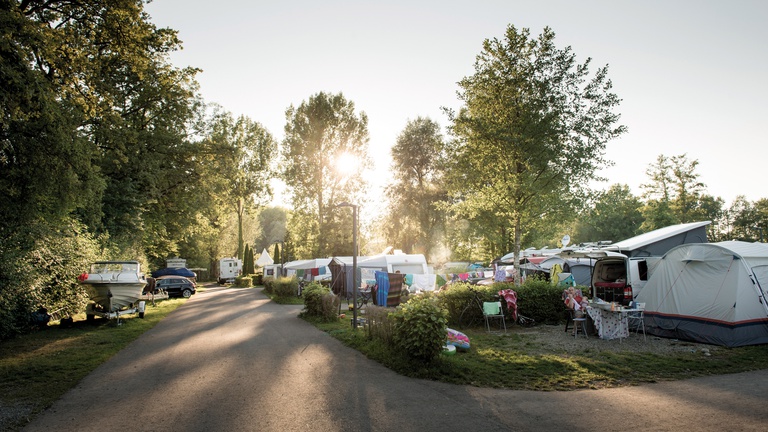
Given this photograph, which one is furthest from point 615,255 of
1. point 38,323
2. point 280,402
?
point 38,323

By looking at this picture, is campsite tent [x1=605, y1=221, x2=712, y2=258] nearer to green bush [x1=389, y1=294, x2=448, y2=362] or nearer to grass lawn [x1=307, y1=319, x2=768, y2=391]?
grass lawn [x1=307, y1=319, x2=768, y2=391]

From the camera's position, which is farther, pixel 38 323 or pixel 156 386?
pixel 38 323

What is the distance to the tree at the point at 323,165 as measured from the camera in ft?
117

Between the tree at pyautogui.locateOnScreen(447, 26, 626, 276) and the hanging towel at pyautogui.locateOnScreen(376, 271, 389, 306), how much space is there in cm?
470

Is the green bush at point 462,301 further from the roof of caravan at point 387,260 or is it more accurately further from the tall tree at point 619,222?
the tall tree at point 619,222

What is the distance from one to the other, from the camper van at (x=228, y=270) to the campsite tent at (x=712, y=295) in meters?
39.7

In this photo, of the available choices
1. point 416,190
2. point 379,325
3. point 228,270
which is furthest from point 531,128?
point 228,270

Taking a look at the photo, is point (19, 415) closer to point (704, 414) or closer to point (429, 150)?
point (704, 414)

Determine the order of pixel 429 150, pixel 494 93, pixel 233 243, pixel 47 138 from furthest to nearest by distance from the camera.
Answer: pixel 233 243 < pixel 429 150 < pixel 494 93 < pixel 47 138

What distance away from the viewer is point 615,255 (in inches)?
489

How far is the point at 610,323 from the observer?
1030 centimetres

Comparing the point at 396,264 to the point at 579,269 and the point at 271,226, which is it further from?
the point at 271,226

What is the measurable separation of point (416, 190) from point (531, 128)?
20.6m

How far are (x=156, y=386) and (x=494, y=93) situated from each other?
14.3 metres
